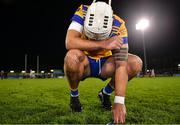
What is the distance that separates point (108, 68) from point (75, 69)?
495mm

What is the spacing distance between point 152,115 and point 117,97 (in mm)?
833

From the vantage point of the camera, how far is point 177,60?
8206 cm

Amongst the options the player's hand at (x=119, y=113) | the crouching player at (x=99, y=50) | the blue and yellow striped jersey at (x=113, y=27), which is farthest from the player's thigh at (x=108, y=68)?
the player's hand at (x=119, y=113)

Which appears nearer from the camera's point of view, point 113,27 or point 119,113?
point 119,113

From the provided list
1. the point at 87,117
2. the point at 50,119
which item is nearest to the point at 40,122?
the point at 50,119

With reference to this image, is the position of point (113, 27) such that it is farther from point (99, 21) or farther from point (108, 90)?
point (108, 90)

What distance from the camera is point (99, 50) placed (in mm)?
4074

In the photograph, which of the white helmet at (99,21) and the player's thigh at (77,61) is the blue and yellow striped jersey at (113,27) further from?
the white helmet at (99,21)

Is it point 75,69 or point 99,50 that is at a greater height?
point 99,50

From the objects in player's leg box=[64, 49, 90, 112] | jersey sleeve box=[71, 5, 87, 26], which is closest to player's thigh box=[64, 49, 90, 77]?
player's leg box=[64, 49, 90, 112]

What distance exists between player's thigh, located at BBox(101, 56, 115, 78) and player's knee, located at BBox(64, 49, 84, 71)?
40cm

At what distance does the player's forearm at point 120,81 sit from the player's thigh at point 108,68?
313 millimetres

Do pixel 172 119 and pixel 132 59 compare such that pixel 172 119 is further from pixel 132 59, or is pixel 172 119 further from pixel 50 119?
pixel 50 119

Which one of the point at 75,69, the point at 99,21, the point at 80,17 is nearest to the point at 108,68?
the point at 75,69
